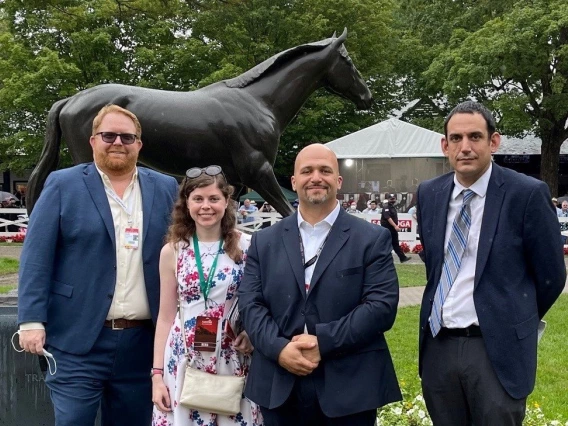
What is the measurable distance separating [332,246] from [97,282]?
1108mm

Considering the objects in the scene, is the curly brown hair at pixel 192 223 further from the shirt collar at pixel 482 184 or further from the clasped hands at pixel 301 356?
the shirt collar at pixel 482 184

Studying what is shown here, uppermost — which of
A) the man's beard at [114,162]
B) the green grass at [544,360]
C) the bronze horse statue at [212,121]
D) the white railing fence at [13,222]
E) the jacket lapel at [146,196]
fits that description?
the bronze horse statue at [212,121]

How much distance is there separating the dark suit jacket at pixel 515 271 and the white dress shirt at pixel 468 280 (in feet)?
0.14

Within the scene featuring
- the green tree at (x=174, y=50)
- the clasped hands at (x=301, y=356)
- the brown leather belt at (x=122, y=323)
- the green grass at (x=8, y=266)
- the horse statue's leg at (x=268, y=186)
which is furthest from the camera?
the green tree at (x=174, y=50)

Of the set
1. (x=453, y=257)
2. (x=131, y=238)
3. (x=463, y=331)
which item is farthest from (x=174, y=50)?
(x=463, y=331)

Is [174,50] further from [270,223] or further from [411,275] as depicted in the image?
[411,275]

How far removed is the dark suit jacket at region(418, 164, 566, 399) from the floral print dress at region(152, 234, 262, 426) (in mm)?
1092

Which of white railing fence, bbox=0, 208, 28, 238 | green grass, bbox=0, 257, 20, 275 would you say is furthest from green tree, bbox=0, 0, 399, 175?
green grass, bbox=0, 257, 20, 275

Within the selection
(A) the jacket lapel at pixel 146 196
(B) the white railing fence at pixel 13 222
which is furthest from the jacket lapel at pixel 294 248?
(B) the white railing fence at pixel 13 222

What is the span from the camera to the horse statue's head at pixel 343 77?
609 centimetres

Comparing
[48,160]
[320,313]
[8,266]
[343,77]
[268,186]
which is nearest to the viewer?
[320,313]

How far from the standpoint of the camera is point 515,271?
2799 millimetres

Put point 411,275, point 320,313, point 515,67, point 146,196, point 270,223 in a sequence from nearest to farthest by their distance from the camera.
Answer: point 320,313 < point 146,196 < point 411,275 < point 270,223 < point 515,67

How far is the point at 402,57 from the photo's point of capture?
28.8 metres
